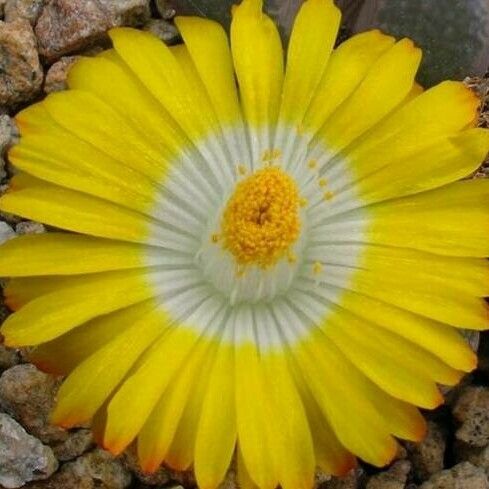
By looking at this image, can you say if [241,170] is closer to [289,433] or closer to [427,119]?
[427,119]

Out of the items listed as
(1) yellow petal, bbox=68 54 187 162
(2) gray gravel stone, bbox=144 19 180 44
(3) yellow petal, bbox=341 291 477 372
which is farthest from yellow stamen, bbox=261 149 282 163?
(2) gray gravel stone, bbox=144 19 180 44

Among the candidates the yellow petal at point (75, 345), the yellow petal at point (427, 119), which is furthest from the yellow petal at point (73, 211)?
the yellow petal at point (427, 119)

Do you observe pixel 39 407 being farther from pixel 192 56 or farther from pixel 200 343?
pixel 192 56

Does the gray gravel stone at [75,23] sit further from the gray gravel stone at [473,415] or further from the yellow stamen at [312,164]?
the gray gravel stone at [473,415]

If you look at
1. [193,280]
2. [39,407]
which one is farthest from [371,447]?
[39,407]

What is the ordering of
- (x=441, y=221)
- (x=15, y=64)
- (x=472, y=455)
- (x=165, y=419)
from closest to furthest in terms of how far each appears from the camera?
(x=165, y=419) < (x=441, y=221) < (x=472, y=455) < (x=15, y=64)

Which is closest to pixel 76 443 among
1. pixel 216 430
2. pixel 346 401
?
pixel 216 430
